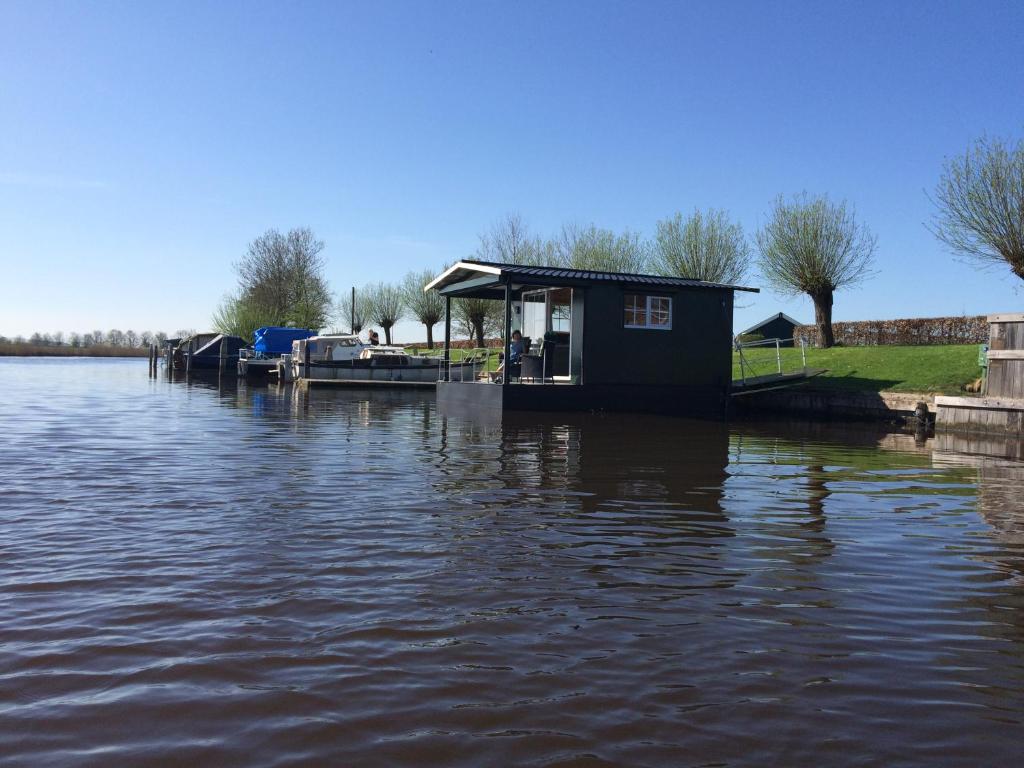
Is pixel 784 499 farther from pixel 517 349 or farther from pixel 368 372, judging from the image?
pixel 368 372

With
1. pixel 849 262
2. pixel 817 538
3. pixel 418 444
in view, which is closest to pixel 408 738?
pixel 817 538

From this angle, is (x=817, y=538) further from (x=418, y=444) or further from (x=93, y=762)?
(x=418, y=444)

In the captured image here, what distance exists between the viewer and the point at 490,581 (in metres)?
4.87

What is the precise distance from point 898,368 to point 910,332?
11.8 m

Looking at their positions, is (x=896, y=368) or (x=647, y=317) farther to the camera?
(x=896, y=368)

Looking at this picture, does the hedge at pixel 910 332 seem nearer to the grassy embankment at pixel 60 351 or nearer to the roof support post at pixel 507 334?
the roof support post at pixel 507 334

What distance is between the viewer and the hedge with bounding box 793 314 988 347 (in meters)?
31.6

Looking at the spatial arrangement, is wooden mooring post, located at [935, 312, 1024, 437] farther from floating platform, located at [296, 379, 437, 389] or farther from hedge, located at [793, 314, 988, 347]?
floating platform, located at [296, 379, 437, 389]

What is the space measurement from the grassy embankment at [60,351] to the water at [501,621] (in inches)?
3963

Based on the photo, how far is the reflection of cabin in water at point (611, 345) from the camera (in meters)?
19.2

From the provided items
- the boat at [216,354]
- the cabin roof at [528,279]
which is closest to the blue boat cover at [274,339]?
the boat at [216,354]

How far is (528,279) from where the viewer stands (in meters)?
19.0

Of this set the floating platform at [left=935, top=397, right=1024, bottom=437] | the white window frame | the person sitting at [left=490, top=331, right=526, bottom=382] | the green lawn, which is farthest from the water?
the green lawn

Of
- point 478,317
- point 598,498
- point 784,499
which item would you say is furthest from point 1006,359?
point 478,317
